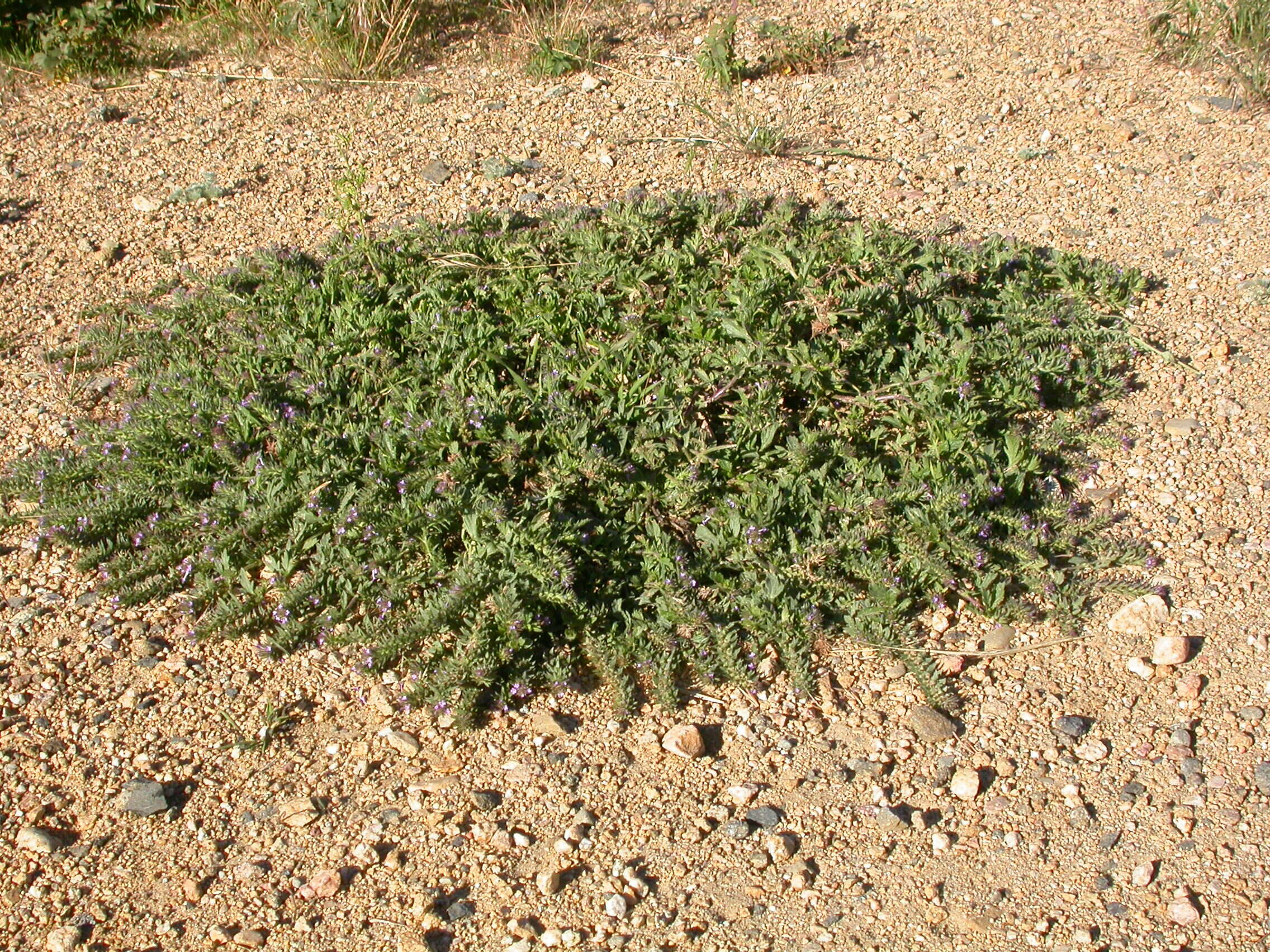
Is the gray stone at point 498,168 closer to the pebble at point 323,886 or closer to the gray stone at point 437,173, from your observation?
the gray stone at point 437,173

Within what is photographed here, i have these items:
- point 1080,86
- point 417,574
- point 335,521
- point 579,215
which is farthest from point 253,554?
point 1080,86

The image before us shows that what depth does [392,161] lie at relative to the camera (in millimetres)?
5711

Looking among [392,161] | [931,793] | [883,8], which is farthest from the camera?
[883,8]

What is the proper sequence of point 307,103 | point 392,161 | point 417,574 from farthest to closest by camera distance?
1. point 307,103
2. point 392,161
3. point 417,574

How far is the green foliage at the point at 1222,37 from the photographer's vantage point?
5887 millimetres

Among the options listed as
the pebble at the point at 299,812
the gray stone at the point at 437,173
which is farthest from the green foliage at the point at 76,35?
the pebble at the point at 299,812

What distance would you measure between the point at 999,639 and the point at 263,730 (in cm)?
211

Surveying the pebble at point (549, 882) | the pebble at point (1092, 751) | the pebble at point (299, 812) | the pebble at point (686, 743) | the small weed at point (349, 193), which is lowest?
the pebble at point (1092, 751)

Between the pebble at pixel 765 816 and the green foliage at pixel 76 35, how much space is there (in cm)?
509

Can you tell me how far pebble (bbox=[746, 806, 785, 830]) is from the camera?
3240 mm

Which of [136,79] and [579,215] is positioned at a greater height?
[136,79]

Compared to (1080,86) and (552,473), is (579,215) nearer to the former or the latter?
(552,473)

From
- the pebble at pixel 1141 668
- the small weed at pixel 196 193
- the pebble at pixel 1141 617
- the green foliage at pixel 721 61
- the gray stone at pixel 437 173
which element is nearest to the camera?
the pebble at pixel 1141 668

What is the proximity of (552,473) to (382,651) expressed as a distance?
78 centimetres
